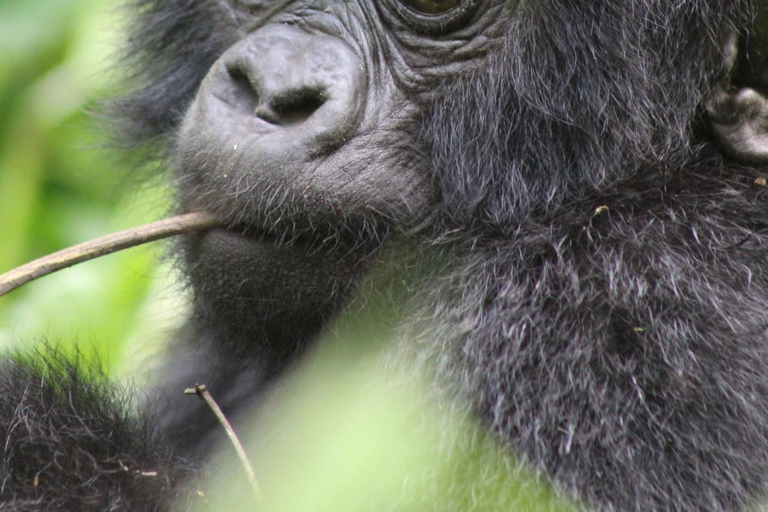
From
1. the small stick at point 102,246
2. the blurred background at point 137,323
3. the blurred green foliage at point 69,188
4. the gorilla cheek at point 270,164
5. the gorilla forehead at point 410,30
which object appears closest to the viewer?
the blurred background at point 137,323

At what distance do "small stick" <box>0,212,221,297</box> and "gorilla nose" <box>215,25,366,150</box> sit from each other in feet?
1.03

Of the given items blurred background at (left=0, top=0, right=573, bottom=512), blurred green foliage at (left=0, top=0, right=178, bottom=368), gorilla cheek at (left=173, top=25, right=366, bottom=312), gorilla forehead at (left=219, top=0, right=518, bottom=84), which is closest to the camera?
blurred background at (left=0, top=0, right=573, bottom=512)

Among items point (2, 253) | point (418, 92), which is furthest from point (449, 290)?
point (2, 253)

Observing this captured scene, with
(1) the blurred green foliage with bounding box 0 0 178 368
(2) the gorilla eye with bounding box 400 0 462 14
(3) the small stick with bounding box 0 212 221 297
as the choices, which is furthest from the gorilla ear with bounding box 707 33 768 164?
(1) the blurred green foliage with bounding box 0 0 178 368

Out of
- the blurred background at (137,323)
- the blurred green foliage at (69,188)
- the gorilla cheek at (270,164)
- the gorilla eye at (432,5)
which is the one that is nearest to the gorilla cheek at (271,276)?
the gorilla cheek at (270,164)

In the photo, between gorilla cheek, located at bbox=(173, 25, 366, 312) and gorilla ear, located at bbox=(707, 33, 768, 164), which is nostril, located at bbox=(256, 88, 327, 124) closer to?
gorilla cheek, located at bbox=(173, 25, 366, 312)

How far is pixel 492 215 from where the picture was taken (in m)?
2.53

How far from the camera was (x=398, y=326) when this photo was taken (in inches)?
100.0

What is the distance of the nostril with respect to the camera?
2.47 meters

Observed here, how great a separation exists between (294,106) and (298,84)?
57mm

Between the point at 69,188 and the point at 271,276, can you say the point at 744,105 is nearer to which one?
the point at 271,276

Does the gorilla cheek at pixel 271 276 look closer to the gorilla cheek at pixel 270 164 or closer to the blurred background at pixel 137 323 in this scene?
the gorilla cheek at pixel 270 164

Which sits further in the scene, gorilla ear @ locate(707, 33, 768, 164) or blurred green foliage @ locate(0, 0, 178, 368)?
blurred green foliage @ locate(0, 0, 178, 368)

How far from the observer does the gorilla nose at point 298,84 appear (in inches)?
97.0
